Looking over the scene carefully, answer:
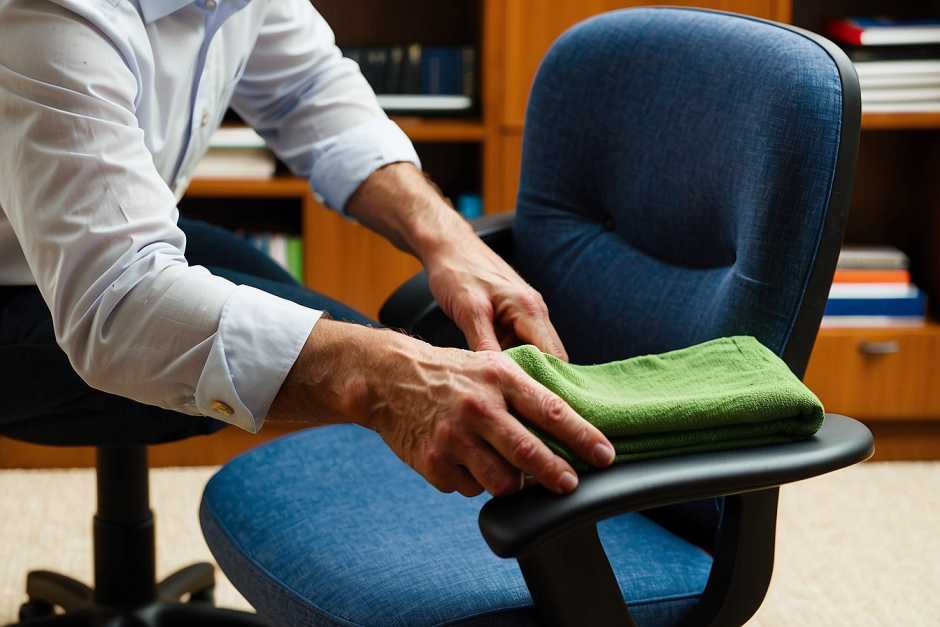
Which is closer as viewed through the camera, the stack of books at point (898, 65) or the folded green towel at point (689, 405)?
the folded green towel at point (689, 405)

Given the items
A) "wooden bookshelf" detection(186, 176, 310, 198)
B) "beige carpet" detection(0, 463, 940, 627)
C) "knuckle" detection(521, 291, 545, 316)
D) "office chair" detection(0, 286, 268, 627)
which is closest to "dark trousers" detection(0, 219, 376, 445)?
"office chair" detection(0, 286, 268, 627)

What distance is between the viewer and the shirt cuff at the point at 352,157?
148 centimetres

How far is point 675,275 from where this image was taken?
1.24 metres

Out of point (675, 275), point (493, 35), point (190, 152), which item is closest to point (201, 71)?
point (190, 152)

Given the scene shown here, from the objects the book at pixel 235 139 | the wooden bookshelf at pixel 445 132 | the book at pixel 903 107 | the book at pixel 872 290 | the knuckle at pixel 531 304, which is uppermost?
the knuckle at pixel 531 304

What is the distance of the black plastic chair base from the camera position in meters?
1.55

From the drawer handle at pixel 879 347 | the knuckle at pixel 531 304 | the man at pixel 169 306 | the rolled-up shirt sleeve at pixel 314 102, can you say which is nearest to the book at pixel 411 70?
the rolled-up shirt sleeve at pixel 314 102

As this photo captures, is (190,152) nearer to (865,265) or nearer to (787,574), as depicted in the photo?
(787,574)

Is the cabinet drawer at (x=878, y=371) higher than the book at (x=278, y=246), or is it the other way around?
the book at (x=278, y=246)

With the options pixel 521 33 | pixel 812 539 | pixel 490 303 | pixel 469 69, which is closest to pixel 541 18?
pixel 521 33

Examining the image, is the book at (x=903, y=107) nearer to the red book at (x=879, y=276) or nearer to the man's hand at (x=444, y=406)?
the red book at (x=879, y=276)

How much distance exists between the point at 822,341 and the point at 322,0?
1261mm

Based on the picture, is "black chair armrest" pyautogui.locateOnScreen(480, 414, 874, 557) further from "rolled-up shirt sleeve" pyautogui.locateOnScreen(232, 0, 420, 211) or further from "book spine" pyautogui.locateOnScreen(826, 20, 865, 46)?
"book spine" pyautogui.locateOnScreen(826, 20, 865, 46)

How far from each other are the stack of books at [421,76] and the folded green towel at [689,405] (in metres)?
1.51
